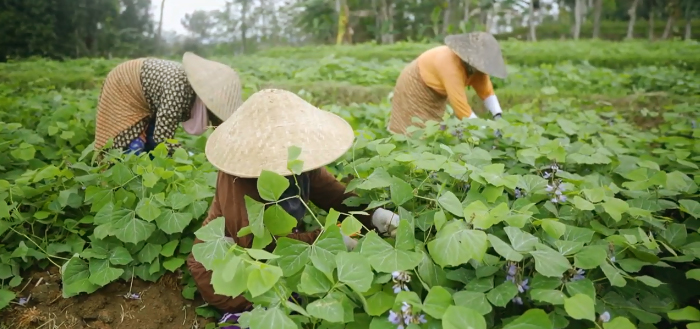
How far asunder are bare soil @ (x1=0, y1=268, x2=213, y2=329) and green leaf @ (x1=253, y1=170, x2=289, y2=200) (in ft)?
3.38

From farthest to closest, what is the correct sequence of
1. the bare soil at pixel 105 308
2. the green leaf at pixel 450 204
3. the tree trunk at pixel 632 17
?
the tree trunk at pixel 632 17 < the bare soil at pixel 105 308 < the green leaf at pixel 450 204

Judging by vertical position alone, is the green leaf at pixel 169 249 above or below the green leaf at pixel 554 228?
below

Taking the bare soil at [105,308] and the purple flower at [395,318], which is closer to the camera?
the purple flower at [395,318]

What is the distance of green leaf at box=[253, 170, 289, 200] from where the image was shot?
3.70ft

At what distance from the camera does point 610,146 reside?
2.40 meters

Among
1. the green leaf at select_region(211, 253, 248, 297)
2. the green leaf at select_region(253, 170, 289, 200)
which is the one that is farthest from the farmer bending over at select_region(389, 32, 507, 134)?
the green leaf at select_region(211, 253, 248, 297)

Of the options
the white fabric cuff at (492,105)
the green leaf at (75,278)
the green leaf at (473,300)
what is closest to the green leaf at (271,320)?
the green leaf at (473,300)

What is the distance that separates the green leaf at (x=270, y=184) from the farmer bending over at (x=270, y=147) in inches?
6.9

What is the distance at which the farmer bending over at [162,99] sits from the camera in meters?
2.57

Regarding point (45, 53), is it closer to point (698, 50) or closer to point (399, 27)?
point (698, 50)

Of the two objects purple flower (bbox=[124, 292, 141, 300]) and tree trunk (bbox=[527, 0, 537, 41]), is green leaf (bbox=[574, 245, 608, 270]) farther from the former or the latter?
tree trunk (bbox=[527, 0, 537, 41])

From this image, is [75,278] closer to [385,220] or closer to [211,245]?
[211,245]

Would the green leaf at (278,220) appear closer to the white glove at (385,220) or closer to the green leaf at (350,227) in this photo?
the green leaf at (350,227)

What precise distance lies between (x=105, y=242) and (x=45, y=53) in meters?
4.21
